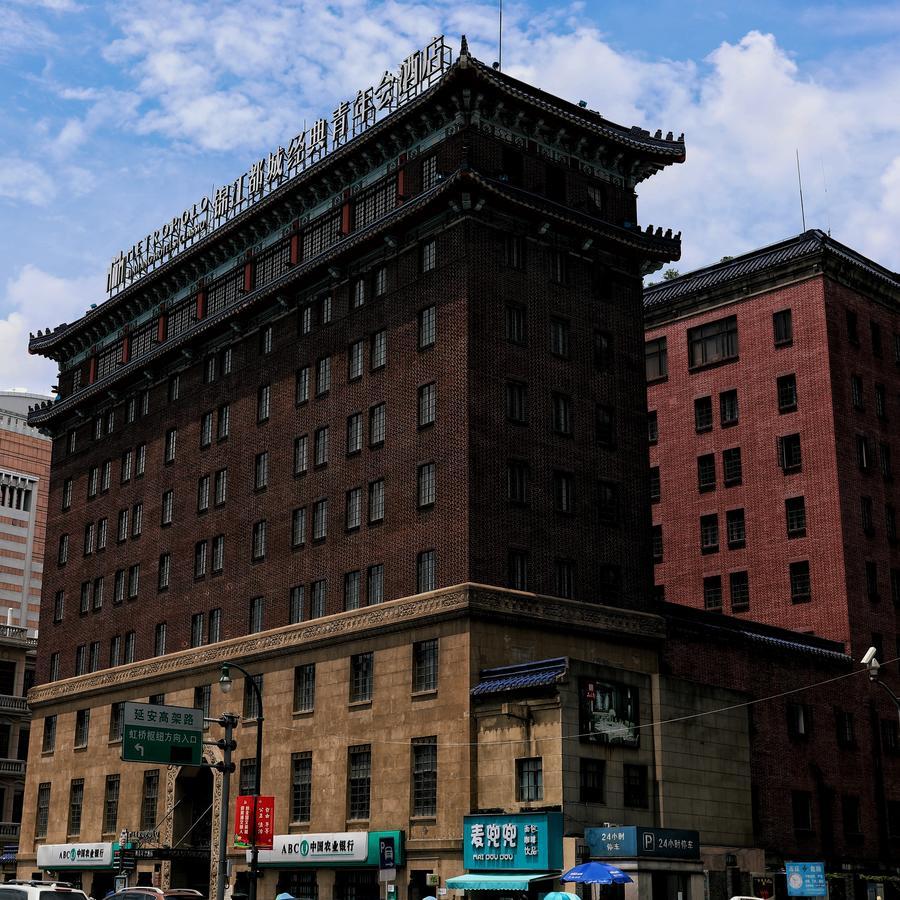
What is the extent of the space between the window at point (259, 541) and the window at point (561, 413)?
56.3 feet

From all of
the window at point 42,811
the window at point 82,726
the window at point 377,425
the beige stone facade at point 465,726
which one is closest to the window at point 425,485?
the window at point 377,425

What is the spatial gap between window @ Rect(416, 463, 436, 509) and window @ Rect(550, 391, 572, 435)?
242 inches

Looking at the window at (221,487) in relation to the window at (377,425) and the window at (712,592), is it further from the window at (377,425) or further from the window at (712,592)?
the window at (712,592)

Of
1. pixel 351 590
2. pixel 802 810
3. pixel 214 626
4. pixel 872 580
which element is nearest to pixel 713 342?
pixel 872 580

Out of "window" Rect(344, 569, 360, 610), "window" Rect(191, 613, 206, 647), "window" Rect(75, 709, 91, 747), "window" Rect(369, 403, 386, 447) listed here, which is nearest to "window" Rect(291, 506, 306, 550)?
"window" Rect(344, 569, 360, 610)

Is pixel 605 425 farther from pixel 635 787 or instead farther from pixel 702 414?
pixel 702 414

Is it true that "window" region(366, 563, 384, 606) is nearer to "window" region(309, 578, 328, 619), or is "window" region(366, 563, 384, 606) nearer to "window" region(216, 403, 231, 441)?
"window" region(309, 578, 328, 619)

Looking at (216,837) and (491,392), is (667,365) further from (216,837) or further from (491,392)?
(216,837)

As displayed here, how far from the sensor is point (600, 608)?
206ft

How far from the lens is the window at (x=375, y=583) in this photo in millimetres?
63625

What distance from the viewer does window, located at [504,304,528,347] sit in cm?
6378

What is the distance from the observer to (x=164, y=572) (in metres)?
79.9

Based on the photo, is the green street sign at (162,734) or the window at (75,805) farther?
the window at (75,805)

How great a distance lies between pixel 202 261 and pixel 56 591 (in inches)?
959
